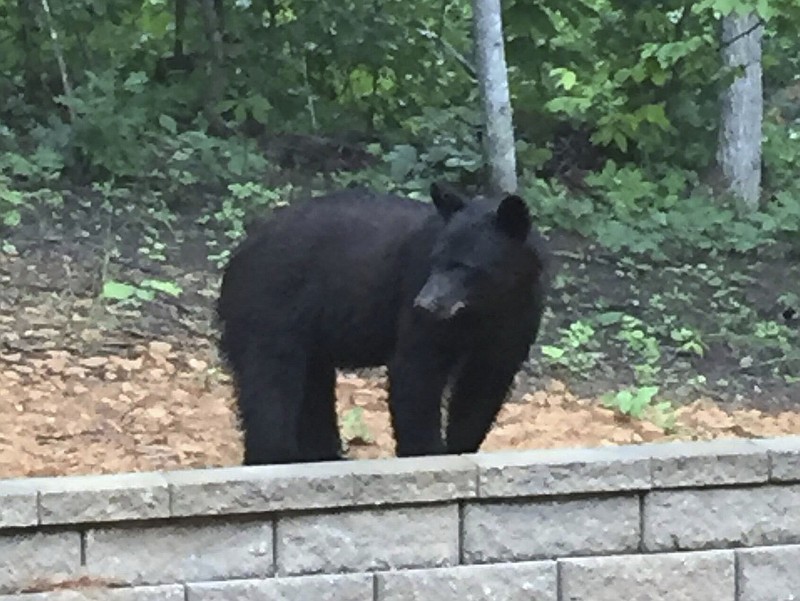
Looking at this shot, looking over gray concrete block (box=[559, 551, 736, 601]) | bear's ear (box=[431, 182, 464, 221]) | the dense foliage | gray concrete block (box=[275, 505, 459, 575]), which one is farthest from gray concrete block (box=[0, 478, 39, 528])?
the dense foliage

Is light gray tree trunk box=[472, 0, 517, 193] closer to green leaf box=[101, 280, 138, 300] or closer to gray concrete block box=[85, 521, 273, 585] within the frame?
green leaf box=[101, 280, 138, 300]

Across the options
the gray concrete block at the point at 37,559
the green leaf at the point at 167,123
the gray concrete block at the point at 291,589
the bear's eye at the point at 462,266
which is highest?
the green leaf at the point at 167,123

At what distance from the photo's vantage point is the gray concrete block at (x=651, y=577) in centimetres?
356

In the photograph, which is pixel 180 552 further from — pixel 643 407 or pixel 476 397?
pixel 643 407

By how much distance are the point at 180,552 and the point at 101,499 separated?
249 millimetres

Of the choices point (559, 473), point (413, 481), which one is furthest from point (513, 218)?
point (413, 481)

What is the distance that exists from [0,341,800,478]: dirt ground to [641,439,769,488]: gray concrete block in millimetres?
1809

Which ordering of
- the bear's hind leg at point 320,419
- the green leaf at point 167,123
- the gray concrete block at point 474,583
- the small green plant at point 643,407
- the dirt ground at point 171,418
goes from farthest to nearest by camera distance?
the green leaf at point 167,123, the small green plant at point 643,407, the dirt ground at point 171,418, the bear's hind leg at point 320,419, the gray concrete block at point 474,583

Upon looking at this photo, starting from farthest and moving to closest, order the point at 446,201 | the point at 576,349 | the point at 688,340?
the point at 688,340 → the point at 576,349 → the point at 446,201

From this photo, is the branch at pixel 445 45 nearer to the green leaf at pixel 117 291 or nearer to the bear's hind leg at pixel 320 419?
the green leaf at pixel 117 291

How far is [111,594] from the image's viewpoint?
3266mm

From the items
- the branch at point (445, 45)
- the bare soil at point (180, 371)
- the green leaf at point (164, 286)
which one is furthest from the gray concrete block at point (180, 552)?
the branch at point (445, 45)

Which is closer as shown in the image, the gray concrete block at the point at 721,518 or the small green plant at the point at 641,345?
the gray concrete block at the point at 721,518

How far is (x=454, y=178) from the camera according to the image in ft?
29.5
